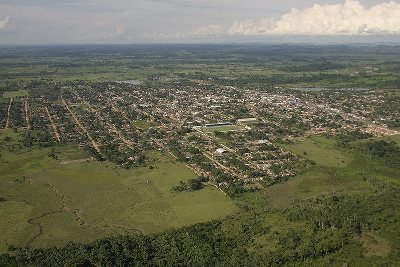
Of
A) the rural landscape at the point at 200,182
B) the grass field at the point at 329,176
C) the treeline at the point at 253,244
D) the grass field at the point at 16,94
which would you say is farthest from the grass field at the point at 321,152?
the grass field at the point at 16,94

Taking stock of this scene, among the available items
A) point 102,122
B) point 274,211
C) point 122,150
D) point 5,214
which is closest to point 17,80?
point 102,122

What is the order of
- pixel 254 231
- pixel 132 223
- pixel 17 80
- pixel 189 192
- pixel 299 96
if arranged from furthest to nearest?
1. pixel 17 80
2. pixel 299 96
3. pixel 189 192
4. pixel 132 223
5. pixel 254 231

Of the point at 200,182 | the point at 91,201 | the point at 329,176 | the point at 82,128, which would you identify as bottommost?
the point at 329,176

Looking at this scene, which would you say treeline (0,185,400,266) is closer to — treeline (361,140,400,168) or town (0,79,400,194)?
town (0,79,400,194)

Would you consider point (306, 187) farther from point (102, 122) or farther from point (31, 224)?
point (102, 122)

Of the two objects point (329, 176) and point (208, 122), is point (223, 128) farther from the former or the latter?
point (329, 176)

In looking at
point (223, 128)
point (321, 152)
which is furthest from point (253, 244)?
point (223, 128)
